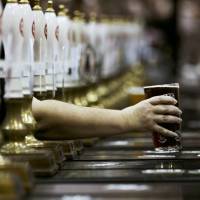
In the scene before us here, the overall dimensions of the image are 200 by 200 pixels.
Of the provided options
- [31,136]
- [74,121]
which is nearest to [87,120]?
[74,121]

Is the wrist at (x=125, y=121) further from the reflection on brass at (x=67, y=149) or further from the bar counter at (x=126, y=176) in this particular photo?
the reflection on brass at (x=67, y=149)

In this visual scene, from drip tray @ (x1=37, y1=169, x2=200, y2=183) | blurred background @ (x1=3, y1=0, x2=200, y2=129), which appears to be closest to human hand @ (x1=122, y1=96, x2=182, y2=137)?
drip tray @ (x1=37, y1=169, x2=200, y2=183)

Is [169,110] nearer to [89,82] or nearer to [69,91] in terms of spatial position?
[69,91]

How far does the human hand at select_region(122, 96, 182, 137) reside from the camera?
3434 millimetres

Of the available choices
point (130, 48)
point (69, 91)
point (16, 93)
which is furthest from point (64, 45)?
point (130, 48)

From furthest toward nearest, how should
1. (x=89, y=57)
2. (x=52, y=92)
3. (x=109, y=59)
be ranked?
(x=109, y=59) < (x=89, y=57) < (x=52, y=92)

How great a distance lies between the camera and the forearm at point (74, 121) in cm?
357

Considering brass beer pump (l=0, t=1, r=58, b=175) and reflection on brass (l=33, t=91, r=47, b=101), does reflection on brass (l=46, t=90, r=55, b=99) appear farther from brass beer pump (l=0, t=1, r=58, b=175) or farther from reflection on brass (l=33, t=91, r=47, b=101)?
brass beer pump (l=0, t=1, r=58, b=175)

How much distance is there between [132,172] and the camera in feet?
10.00

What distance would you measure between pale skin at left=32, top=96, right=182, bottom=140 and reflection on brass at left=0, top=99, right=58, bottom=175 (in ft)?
1.02

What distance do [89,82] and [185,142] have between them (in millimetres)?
1173

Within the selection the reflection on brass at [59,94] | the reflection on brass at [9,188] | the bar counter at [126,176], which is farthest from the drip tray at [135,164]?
the reflection on brass at [9,188]

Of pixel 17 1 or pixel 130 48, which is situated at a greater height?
pixel 17 1

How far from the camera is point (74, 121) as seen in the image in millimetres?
3604
